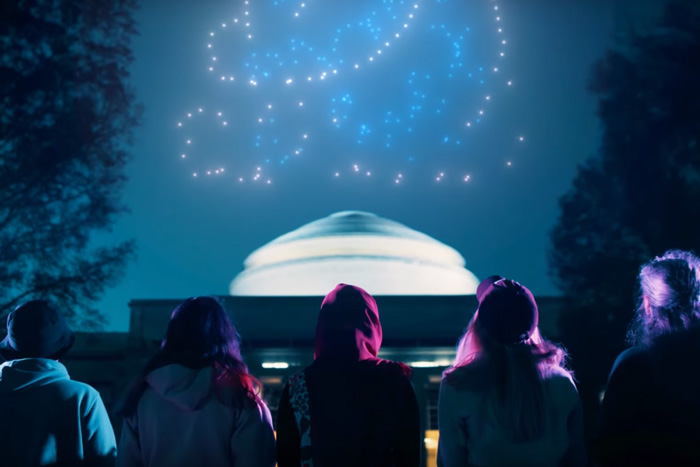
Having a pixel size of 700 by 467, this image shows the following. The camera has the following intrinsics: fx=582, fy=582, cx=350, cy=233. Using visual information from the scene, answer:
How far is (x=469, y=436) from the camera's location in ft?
7.36

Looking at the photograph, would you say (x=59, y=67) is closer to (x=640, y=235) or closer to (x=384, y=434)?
(x=384, y=434)

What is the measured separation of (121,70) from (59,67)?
4.28ft

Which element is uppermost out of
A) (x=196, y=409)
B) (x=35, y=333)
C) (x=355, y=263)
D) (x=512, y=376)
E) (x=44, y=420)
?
(x=355, y=263)

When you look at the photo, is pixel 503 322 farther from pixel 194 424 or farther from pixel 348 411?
pixel 194 424

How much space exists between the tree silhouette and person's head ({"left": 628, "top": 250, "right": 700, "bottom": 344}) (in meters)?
10.2

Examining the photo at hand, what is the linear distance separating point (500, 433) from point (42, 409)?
1.96 meters

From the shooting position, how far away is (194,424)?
2238 millimetres

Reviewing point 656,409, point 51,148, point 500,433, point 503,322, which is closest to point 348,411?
point 500,433

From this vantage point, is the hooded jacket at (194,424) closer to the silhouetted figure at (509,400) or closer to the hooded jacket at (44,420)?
the hooded jacket at (44,420)

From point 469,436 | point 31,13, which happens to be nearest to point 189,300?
point 469,436

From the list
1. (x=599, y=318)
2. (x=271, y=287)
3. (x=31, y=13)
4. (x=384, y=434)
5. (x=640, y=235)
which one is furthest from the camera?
(x=271, y=287)

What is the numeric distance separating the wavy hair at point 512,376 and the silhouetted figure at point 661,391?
0.79 ft

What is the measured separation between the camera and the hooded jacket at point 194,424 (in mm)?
2230

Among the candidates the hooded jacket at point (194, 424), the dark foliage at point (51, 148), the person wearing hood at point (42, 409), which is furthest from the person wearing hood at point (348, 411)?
the dark foliage at point (51, 148)
